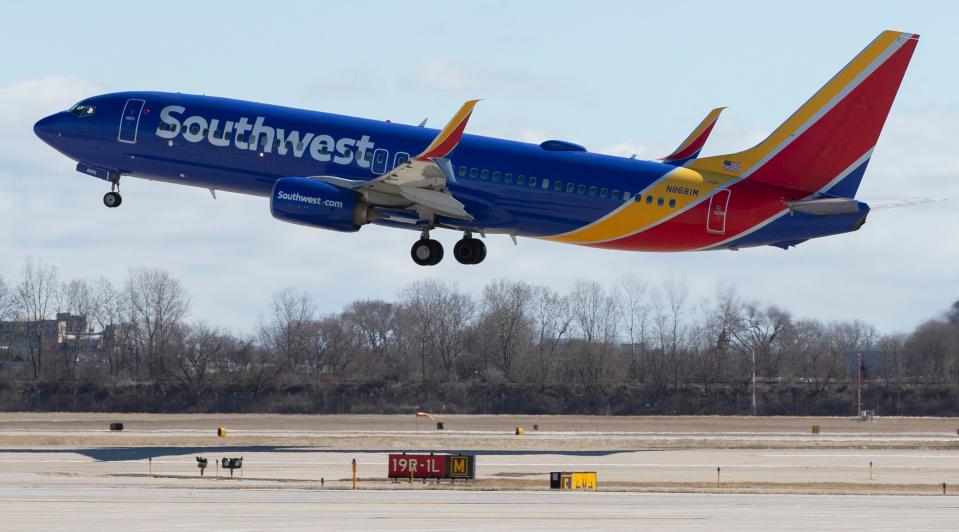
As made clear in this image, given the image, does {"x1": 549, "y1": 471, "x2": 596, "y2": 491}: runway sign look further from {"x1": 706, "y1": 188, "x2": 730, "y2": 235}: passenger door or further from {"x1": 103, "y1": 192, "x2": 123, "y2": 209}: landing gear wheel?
{"x1": 103, "y1": 192, "x2": 123, "y2": 209}: landing gear wheel

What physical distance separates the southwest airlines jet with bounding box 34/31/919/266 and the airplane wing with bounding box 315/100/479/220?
0.31 ft

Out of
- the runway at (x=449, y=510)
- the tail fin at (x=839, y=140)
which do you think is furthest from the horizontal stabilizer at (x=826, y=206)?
the runway at (x=449, y=510)

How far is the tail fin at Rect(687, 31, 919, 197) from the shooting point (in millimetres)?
62062

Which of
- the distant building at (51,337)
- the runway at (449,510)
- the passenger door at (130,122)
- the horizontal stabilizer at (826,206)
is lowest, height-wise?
the runway at (449,510)

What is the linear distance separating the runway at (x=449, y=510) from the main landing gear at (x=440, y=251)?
1223 centimetres

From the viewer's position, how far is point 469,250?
2522 inches

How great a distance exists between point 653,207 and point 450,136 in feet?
28.8

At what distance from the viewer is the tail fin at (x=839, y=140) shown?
204 feet

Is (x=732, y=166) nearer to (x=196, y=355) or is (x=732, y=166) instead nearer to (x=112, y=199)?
(x=112, y=199)

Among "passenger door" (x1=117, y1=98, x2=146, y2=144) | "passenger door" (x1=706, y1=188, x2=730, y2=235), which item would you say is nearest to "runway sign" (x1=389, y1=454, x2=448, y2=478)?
"passenger door" (x1=706, y1=188, x2=730, y2=235)

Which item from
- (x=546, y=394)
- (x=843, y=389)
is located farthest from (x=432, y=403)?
(x=843, y=389)

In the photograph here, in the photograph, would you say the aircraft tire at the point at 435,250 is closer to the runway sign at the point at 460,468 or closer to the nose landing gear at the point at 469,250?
the nose landing gear at the point at 469,250

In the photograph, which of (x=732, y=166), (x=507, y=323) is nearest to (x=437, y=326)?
(x=507, y=323)

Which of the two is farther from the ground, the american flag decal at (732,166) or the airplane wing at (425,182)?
the american flag decal at (732,166)
